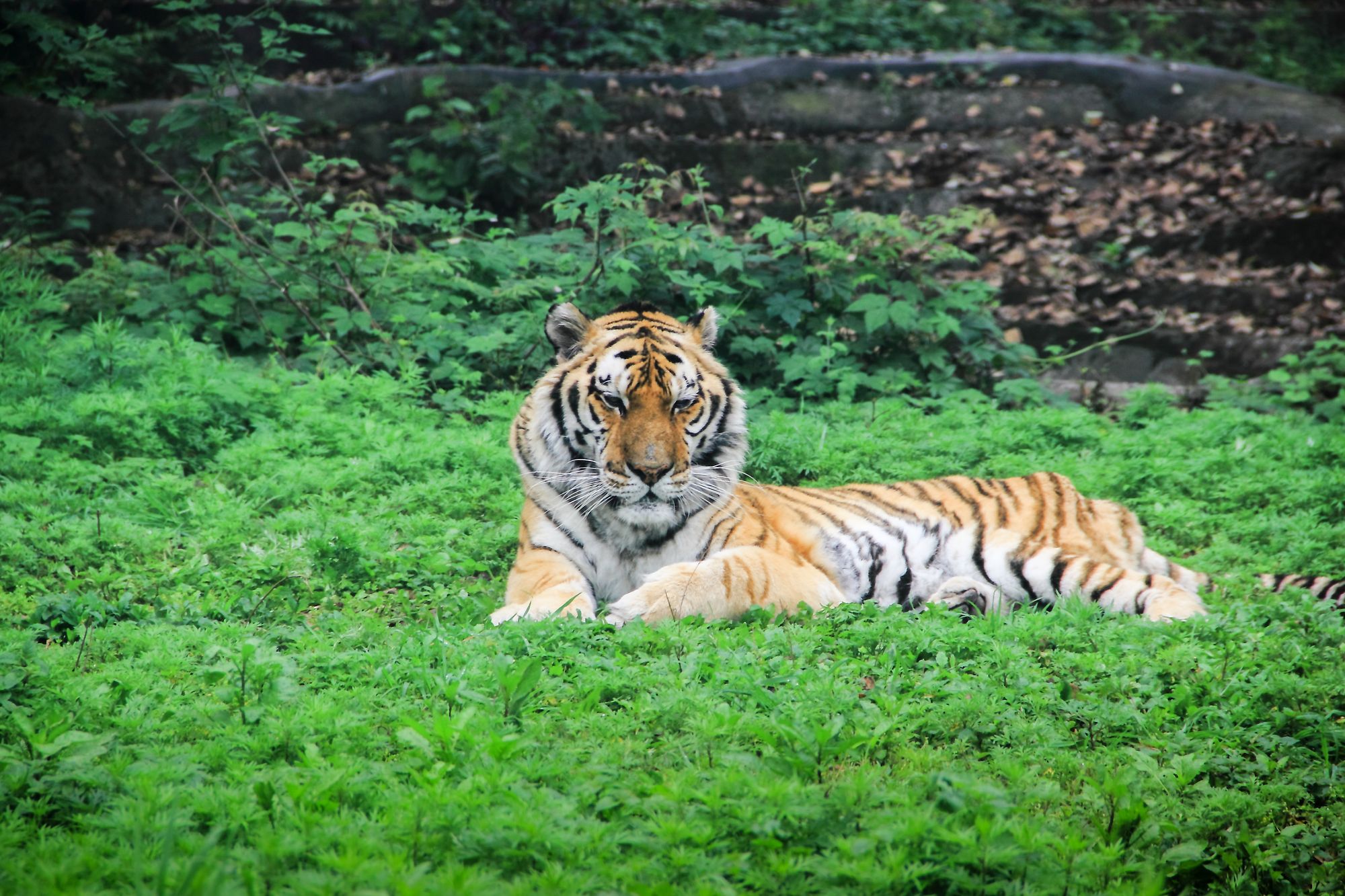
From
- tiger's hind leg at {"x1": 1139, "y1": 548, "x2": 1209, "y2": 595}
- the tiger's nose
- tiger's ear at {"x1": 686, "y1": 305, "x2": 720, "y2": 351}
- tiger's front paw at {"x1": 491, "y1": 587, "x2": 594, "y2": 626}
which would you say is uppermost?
tiger's ear at {"x1": 686, "y1": 305, "x2": 720, "y2": 351}

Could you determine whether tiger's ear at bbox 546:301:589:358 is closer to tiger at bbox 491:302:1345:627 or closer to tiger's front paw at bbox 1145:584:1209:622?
tiger at bbox 491:302:1345:627

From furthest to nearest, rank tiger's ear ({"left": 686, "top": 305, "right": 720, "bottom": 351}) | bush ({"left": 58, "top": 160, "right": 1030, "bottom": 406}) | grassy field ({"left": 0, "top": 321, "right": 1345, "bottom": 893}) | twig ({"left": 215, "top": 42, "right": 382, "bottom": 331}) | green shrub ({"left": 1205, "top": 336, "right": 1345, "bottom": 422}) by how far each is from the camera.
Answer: green shrub ({"left": 1205, "top": 336, "right": 1345, "bottom": 422}) < twig ({"left": 215, "top": 42, "right": 382, "bottom": 331}) < bush ({"left": 58, "top": 160, "right": 1030, "bottom": 406}) < tiger's ear ({"left": 686, "top": 305, "right": 720, "bottom": 351}) < grassy field ({"left": 0, "top": 321, "right": 1345, "bottom": 893})

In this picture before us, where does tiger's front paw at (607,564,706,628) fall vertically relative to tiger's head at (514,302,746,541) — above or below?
below

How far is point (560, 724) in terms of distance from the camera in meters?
2.81

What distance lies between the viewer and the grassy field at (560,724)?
7.22ft

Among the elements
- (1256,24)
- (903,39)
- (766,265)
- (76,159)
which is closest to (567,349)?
(766,265)

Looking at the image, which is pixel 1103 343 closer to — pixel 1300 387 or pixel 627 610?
pixel 1300 387

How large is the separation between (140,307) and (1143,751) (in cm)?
652

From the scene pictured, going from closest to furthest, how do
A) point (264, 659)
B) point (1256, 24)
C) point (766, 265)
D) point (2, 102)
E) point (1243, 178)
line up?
point (264, 659) < point (766, 265) < point (2, 102) < point (1243, 178) < point (1256, 24)

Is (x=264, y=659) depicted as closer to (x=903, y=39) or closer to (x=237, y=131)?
(x=237, y=131)

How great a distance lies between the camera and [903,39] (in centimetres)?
1366

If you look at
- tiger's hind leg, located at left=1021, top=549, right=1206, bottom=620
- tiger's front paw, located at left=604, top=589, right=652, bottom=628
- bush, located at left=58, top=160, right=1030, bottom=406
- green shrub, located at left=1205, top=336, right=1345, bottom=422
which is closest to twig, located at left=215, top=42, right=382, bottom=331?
bush, located at left=58, top=160, right=1030, bottom=406

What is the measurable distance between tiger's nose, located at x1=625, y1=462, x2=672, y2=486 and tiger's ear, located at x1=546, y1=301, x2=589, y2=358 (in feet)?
2.22

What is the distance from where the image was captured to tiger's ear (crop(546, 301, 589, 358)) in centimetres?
435
